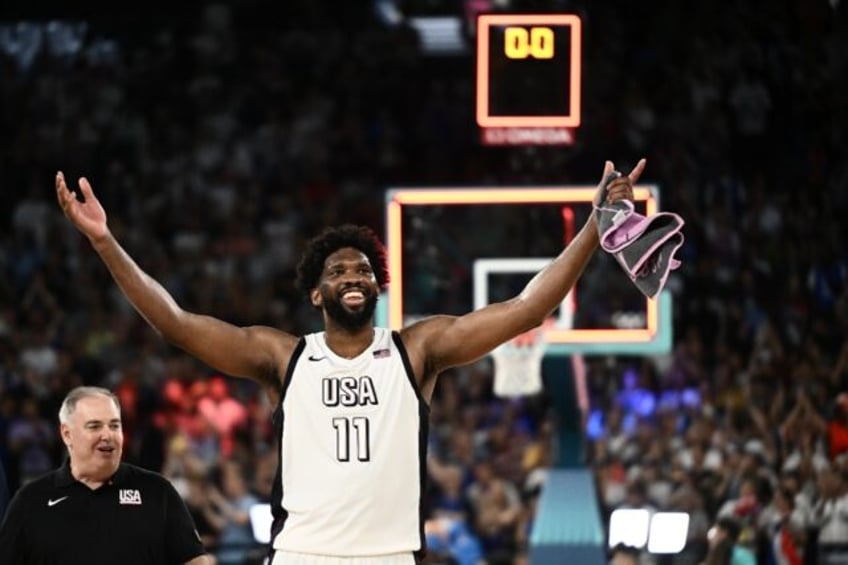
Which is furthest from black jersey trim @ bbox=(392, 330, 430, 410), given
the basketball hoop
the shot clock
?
the basketball hoop

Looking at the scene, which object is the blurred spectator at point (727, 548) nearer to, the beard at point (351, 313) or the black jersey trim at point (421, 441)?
the black jersey trim at point (421, 441)

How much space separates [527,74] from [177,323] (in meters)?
4.88

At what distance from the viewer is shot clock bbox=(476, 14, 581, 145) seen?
10562 mm

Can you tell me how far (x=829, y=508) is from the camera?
12430mm

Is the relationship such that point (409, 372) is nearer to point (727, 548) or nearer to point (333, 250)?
point (333, 250)

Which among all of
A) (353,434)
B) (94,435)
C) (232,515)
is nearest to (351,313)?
(353,434)

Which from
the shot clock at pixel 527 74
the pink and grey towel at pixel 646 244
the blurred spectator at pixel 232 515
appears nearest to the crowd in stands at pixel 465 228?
the blurred spectator at pixel 232 515

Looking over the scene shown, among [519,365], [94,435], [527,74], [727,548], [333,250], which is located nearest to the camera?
[333,250]

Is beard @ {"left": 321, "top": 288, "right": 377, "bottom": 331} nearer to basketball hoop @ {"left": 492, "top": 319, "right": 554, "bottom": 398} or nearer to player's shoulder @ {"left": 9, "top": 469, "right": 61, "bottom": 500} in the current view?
player's shoulder @ {"left": 9, "top": 469, "right": 61, "bottom": 500}

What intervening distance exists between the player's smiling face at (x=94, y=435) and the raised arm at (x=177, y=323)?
550 mm

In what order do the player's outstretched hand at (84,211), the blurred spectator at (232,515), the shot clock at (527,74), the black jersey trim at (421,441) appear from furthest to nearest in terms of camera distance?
1. the blurred spectator at (232,515)
2. the shot clock at (527,74)
3. the black jersey trim at (421,441)
4. the player's outstretched hand at (84,211)

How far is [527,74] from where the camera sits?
34.9 ft

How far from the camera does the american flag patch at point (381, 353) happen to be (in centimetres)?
625

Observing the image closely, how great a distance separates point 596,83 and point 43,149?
607cm
